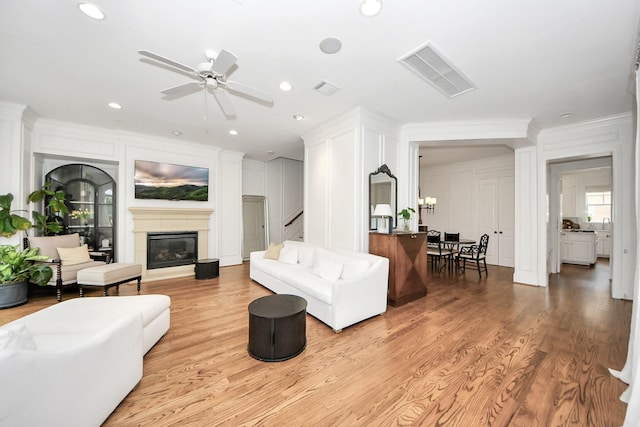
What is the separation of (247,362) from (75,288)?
13.9ft

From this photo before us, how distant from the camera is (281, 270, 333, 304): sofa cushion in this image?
3003mm

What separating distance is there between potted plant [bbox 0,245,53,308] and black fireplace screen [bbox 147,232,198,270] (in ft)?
5.65

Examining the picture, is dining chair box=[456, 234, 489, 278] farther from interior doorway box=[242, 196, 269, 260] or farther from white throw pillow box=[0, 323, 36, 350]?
white throw pillow box=[0, 323, 36, 350]

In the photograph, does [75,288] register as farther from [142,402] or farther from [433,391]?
[433,391]

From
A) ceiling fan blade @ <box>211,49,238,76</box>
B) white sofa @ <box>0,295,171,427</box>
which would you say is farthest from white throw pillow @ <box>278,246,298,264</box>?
ceiling fan blade @ <box>211,49,238,76</box>

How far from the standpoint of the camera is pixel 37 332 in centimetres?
169

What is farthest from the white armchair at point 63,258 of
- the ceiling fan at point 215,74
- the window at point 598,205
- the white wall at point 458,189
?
the window at point 598,205

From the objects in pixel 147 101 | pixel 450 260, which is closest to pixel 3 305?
pixel 147 101

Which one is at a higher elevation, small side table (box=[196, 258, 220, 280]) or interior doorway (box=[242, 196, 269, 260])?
interior doorway (box=[242, 196, 269, 260])

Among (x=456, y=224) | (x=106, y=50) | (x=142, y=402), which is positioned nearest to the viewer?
(x=142, y=402)

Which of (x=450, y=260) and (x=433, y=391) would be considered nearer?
(x=433, y=391)

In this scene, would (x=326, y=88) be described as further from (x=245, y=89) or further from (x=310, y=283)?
(x=310, y=283)

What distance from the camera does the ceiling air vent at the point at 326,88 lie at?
10.6 ft

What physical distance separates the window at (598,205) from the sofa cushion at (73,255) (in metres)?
13.9
